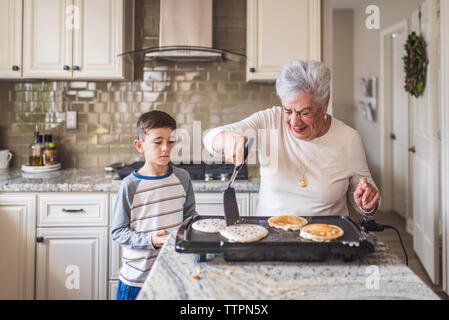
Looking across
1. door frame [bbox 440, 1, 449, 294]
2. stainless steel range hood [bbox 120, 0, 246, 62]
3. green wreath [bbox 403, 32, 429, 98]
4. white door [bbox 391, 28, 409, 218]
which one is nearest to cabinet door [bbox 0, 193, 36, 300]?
stainless steel range hood [bbox 120, 0, 246, 62]

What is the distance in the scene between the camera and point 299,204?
1327 mm

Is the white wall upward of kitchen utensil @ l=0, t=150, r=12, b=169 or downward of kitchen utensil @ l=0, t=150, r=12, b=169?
upward

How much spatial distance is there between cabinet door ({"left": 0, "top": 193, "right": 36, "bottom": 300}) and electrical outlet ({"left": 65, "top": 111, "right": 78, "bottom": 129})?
0.71 metres

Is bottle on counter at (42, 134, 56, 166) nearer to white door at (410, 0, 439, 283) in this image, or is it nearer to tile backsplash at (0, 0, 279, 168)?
tile backsplash at (0, 0, 279, 168)

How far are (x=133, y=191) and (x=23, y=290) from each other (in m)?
1.28

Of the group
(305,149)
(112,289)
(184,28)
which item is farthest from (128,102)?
(305,149)

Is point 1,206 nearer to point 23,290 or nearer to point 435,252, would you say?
point 23,290

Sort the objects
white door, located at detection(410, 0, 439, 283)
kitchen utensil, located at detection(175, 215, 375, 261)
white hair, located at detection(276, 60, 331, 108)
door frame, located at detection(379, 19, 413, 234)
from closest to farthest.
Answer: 1. kitchen utensil, located at detection(175, 215, 375, 261)
2. white hair, located at detection(276, 60, 331, 108)
3. white door, located at detection(410, 0, 439, 283)
4. door frame, located at detection(379, 19, 413, 234)

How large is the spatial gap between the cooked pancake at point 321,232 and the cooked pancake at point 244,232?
0.10 meters

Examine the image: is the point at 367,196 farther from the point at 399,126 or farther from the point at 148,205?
the point at 399,126

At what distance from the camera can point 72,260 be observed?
80.5 inches

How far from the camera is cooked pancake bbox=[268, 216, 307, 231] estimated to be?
3.24 ft

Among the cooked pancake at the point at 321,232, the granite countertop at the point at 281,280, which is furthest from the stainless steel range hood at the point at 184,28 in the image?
the granite countertop at the point at 281,280

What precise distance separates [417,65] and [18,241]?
3.33 metres
